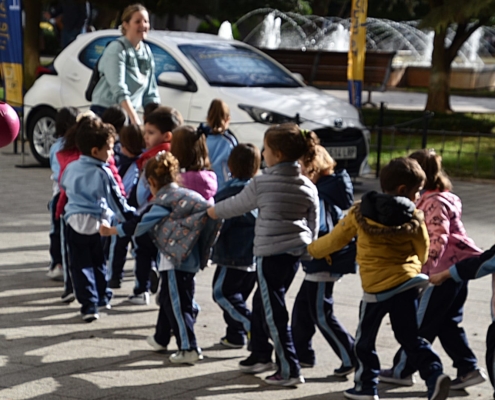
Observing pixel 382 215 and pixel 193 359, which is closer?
pixel 382 215

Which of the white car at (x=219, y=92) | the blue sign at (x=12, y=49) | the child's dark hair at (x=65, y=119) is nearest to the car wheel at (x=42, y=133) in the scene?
the white car at (x=219, y=92)

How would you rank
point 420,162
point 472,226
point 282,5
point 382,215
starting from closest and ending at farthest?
1. point 382,215
2. point 420,162
3. point 472,226
4. point 282,5

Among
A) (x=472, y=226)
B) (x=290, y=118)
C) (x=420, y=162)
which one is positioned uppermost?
(x=420, y=162)

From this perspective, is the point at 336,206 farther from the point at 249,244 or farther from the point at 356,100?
the point at 356,100

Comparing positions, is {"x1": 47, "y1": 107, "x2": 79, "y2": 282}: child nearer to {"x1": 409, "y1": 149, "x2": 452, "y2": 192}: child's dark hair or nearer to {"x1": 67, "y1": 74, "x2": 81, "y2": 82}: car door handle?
{"x1": 409, "y1": 149, "x2": 452, "y2": 192}: child's dark hair

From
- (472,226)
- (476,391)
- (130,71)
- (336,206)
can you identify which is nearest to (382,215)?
(336,206)

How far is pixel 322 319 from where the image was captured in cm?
581

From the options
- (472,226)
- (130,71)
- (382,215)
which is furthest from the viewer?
(472,226)

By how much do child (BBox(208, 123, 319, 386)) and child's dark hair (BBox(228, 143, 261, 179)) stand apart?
0.33 m

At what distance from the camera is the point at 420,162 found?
5.62m

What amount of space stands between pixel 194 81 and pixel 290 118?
1.28m

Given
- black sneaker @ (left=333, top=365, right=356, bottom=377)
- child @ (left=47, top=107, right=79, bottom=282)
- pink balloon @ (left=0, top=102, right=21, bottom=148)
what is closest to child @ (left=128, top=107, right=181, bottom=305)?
child @ (left=47, top=107, right=79, bottom=282)

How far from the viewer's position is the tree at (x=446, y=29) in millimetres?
16094

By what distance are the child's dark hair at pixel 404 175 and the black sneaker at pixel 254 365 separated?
1.29 metres
